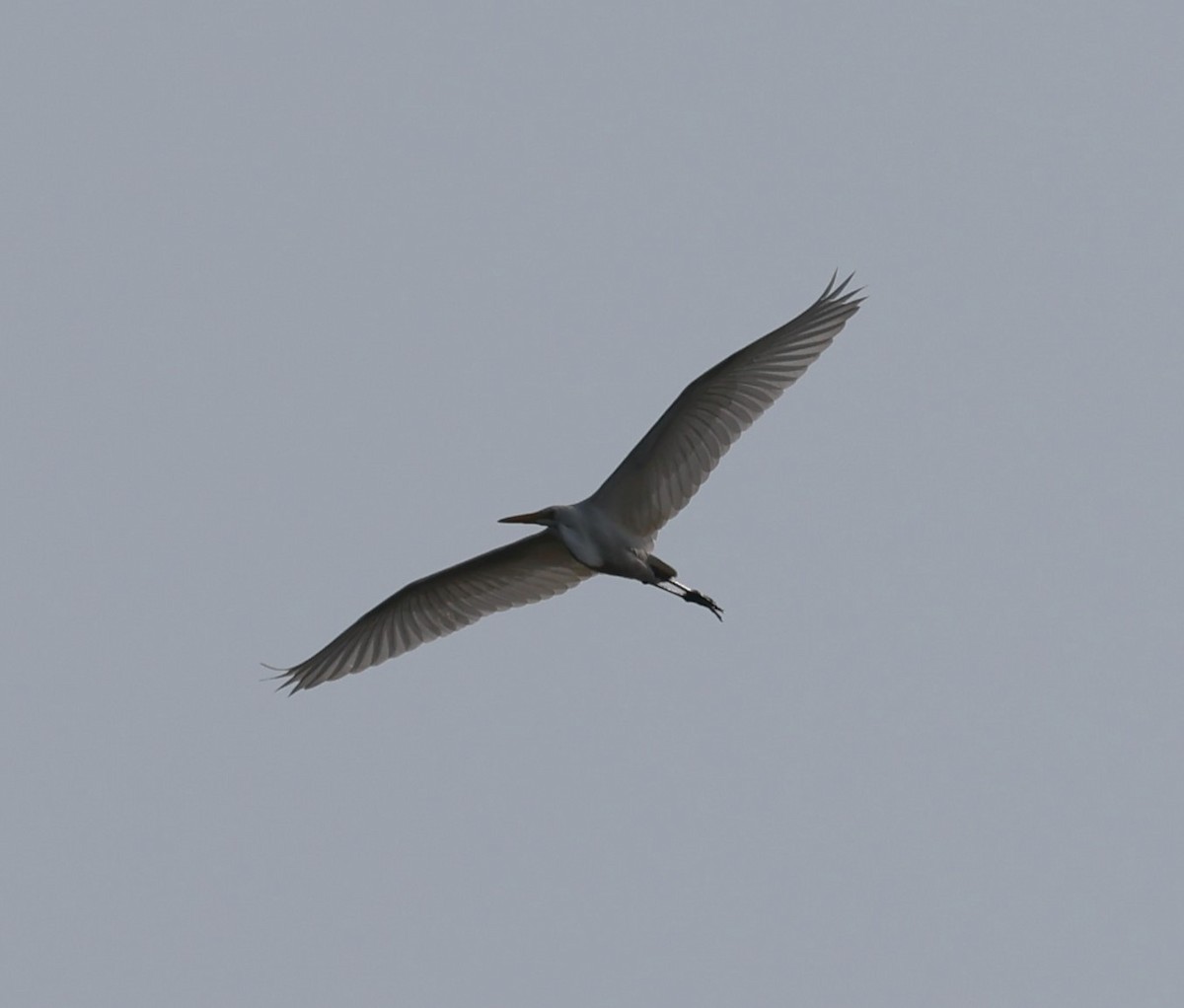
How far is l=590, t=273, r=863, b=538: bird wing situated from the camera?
16531mm

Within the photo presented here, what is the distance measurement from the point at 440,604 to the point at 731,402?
3.66 meters

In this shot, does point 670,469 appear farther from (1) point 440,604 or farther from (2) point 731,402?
(1) point 440,604

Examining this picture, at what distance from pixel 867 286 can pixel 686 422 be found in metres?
2.05

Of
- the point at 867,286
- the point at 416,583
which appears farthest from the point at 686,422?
the point at 416,583

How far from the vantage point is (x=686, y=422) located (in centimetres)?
1658

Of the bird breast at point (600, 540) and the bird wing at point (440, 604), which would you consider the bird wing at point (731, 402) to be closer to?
the bird breast at point (600, 540)

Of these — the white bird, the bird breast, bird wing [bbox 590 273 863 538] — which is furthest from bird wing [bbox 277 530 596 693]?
bird wing [bbox 590 273 863 538]

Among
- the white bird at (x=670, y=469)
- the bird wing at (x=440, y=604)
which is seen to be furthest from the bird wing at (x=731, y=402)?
the bird wing at (x=440, y=604)

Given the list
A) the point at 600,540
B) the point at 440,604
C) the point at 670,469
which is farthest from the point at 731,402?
the point at 440,604

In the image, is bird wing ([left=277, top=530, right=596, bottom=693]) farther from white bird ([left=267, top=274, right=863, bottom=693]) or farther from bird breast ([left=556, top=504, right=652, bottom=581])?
bird breast ([left=556, top=504, right=652, bottom=581])

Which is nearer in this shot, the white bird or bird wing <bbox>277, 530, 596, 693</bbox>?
the white bird

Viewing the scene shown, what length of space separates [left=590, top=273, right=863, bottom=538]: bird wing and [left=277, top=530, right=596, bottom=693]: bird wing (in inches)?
56.4

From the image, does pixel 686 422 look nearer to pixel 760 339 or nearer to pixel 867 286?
pixel 760 339

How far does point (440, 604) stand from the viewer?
18094 mm
